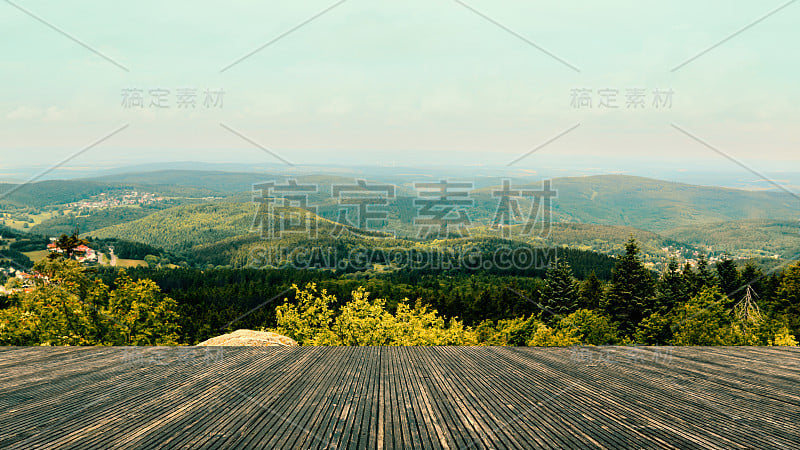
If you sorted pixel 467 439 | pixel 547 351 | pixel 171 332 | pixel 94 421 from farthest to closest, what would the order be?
pixel 171 332 → pixel 547 351 → pixel 94 421 → pixel 467 439

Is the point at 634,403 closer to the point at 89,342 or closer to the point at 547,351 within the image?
the point at 547,351

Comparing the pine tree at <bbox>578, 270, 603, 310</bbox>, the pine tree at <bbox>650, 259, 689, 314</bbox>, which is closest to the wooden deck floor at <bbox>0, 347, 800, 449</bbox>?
the pine tree at <bbox>650, 259, 689, 314</bbox>

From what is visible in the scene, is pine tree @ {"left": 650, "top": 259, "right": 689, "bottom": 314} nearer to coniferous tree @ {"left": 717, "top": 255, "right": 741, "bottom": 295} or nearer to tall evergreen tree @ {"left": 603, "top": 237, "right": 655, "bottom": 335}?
tall evergreen tree @ {"left": 603, "top": 237, "right": 655, "bottom": 335}

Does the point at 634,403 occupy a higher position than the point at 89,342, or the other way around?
the point at 634,403

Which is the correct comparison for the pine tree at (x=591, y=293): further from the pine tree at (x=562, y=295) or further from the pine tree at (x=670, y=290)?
the pine tree at (x=670, y=290)

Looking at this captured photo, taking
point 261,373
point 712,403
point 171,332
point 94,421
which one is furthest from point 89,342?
point 712,403

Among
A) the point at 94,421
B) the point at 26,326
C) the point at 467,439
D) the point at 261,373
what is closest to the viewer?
the point at 467,439
